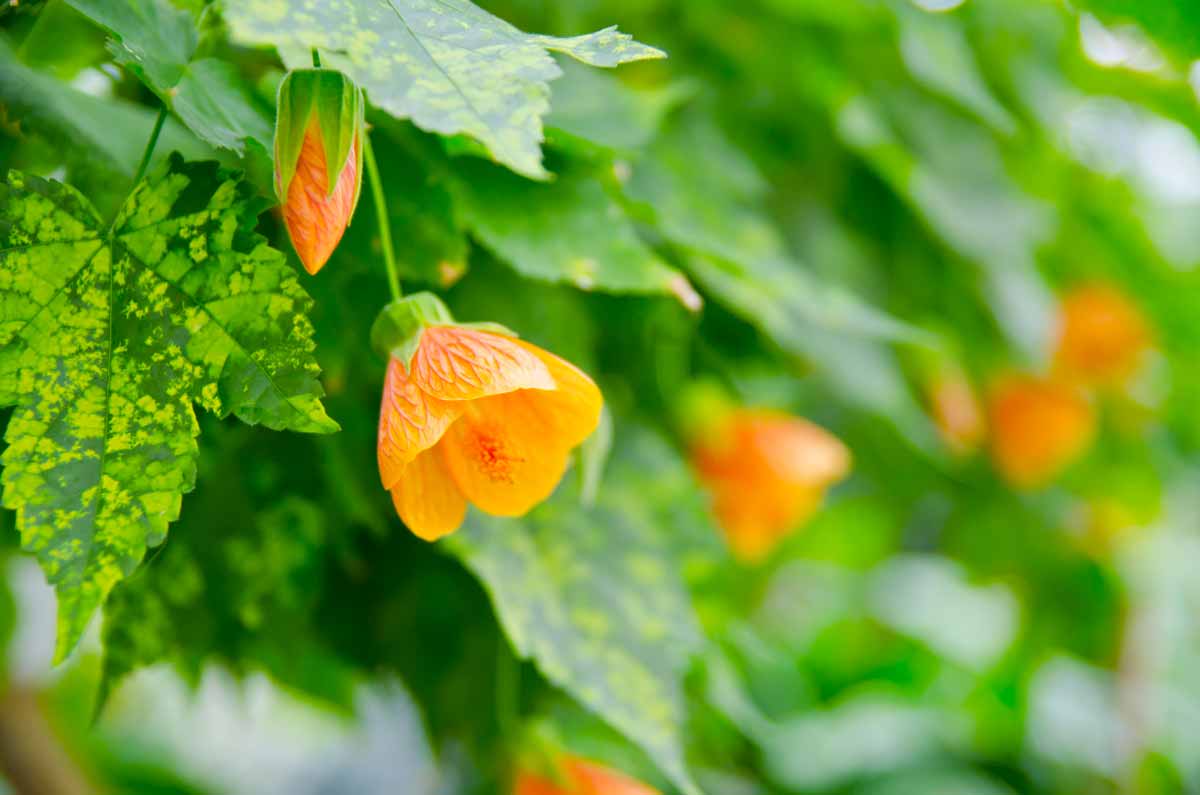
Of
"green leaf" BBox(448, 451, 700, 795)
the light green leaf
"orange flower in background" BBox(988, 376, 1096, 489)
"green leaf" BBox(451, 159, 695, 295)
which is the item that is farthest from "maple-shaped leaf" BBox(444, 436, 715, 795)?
"orange flower in background" BBox(988, 376, 1096, 489)

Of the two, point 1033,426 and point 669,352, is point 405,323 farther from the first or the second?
point 1033,426

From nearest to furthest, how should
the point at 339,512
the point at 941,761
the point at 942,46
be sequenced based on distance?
1. the point at 339,512
2. the point at 942,46
3. the point at 941,761

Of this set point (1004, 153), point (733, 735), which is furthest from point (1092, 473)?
point (733, 735)

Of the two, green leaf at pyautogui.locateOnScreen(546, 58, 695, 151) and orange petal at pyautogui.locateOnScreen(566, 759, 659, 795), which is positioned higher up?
green leaf at pyautogui.locateOnScreen(546, 58, 695, 151)

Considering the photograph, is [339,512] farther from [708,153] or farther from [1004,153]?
[1004,153]

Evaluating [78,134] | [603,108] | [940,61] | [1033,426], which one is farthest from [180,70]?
[1033,426]

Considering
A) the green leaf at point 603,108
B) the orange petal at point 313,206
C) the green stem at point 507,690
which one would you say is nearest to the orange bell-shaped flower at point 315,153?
the orange petal at point 313,206

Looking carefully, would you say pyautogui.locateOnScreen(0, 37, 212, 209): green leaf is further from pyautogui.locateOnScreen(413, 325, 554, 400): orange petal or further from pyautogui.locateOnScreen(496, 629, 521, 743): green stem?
pyautogui.locateOnScreen(496, 629, 521, 743): green stem
